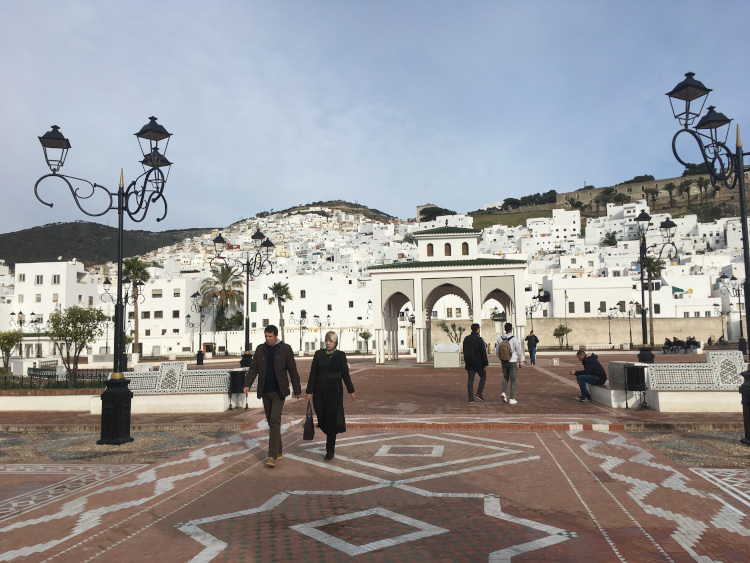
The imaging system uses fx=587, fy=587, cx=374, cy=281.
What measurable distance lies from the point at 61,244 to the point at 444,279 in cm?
12179

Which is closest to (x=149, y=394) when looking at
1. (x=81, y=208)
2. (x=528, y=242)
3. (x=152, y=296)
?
(x=81, y=208)

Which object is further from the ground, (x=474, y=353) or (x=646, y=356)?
(x=474, y=353)

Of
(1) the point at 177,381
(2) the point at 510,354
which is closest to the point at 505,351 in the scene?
(2) the point at 510,354

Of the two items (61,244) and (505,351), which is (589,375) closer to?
(505,351)

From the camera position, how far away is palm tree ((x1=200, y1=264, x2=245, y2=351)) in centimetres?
→ 5869

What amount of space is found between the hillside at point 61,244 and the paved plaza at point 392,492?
12450 centimetres

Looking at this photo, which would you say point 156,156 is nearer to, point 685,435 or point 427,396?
point 427,396

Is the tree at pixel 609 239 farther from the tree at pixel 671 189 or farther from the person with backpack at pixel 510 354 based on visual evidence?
the person with backpack at pixel 510 354

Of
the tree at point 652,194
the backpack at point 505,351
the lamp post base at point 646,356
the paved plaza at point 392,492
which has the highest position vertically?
the tree at point 652,194

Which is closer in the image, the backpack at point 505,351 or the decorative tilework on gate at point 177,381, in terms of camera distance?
the backpack at point 505,351

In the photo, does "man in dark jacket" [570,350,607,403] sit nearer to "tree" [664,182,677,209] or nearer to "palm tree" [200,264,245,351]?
"palm tree" [200,264,245,351]

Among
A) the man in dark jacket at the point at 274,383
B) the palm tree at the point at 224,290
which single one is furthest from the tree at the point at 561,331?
the man in dark jacket at the point at 274,383

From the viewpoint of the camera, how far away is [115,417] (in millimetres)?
9148

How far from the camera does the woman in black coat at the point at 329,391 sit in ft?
24.9
